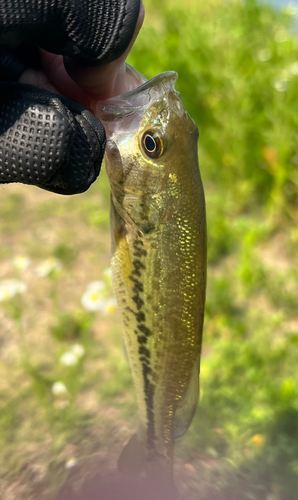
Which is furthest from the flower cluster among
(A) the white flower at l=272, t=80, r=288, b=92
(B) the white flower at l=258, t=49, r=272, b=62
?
(B) the white flower at l=258, t=49, r=272, b=62

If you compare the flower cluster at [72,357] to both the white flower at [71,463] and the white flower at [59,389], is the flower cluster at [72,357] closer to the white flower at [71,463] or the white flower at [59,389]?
the white flower at [59,389]

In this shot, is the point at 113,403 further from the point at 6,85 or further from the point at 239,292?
the point at 6,85

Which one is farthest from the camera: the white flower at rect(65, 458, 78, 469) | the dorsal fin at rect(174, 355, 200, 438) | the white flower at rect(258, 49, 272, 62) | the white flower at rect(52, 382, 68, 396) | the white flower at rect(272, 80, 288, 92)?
the white flower at rect(258, 49, 272, 62)

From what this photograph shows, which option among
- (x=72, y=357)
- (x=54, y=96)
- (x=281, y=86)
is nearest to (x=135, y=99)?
(x=54, y=96)

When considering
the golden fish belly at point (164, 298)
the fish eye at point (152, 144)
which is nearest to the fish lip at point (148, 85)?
the fish eye at point (152, 144)

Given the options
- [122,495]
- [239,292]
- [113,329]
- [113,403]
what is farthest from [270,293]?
[122,495]

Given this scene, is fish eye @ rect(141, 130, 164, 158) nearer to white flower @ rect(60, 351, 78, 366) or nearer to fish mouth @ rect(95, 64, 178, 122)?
fish mouth @ rect(95, 64, 178, 122)
